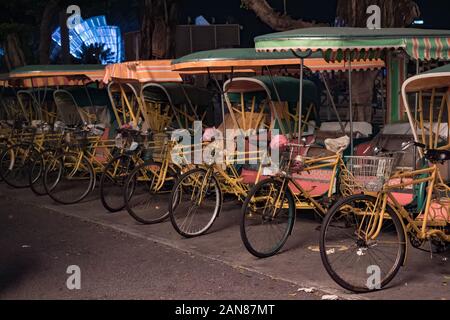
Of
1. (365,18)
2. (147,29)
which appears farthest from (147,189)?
(147,29)

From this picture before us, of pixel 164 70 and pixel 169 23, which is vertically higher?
pixel 169 23

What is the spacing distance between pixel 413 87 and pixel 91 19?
107 feet

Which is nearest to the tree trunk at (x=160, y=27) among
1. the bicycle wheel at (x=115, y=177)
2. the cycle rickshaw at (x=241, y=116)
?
the cycle rickshaw at (x=241, y=116)

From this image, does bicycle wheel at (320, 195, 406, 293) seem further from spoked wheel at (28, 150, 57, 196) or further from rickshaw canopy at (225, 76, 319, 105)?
spoked wheel at (28, 150, 57, 196)

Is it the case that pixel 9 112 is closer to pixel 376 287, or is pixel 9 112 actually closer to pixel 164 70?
pixel 164 70

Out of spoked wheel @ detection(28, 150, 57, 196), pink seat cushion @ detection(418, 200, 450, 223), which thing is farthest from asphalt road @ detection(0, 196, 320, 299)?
spoked wheel @ detection(28, 150, 57, 196)

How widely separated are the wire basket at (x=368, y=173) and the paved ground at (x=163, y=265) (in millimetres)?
815

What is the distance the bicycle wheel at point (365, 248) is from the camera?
5562 mm

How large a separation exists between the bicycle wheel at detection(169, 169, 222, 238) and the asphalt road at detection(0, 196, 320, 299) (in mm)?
470

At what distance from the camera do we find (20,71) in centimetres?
1195

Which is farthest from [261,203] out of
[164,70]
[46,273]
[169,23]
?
[169,23]

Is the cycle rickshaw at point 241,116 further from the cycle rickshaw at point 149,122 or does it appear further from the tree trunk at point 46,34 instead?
the tree trunk at point 46,34

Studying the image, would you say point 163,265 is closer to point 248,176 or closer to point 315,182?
point 315,182

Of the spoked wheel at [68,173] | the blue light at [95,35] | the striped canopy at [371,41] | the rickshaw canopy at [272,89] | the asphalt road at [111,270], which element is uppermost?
the blue light at [95,35]
